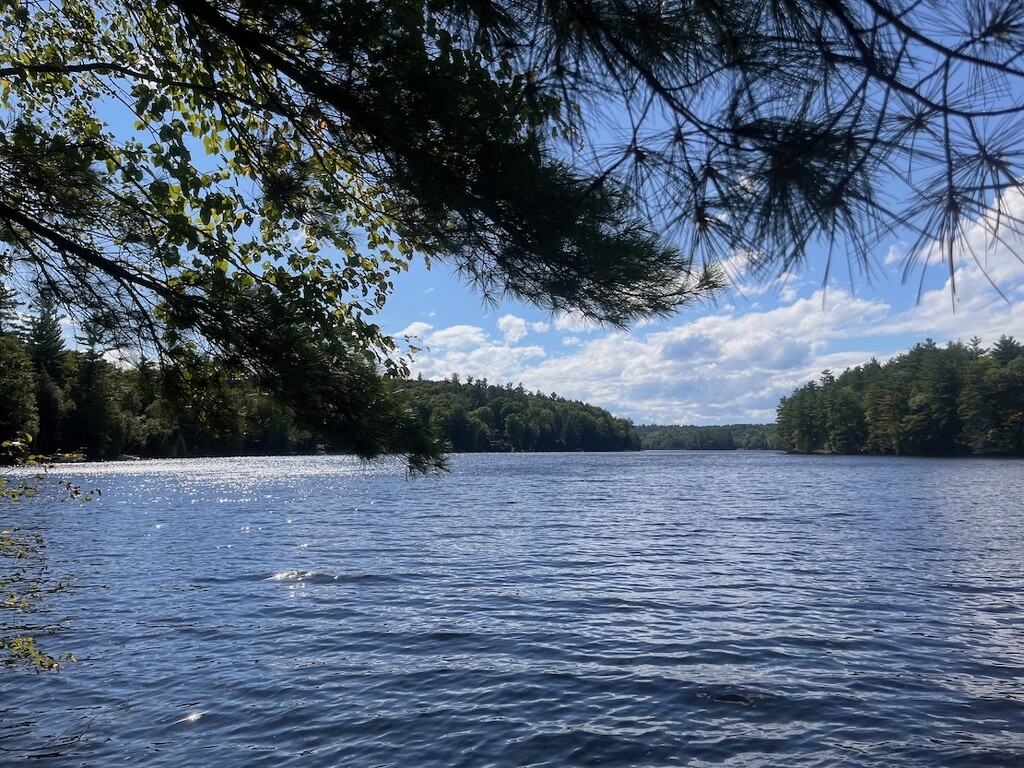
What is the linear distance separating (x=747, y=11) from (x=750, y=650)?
1088 centimetres

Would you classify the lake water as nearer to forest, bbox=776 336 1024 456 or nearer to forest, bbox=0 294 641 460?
forest, bbox=0 294 641 460

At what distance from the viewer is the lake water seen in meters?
8.66

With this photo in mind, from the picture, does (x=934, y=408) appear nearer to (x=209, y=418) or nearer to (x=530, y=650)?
(x=530, y=650)

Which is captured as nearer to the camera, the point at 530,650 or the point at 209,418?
the point at 209,418

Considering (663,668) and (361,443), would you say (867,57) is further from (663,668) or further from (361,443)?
(663,668)

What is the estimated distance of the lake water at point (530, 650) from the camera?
341 inches

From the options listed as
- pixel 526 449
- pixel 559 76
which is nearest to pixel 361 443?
pixel 559 76

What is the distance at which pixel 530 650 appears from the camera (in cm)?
1210

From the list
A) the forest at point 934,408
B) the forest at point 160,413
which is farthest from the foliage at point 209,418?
the forest at point 934,408

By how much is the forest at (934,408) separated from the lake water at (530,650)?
82.6m

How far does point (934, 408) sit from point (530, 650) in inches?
4386

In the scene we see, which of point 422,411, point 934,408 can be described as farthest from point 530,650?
point 934,408

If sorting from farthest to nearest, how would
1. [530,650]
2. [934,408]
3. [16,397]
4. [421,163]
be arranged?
[934,408] → [16,397] → [530,650] → [421,163]

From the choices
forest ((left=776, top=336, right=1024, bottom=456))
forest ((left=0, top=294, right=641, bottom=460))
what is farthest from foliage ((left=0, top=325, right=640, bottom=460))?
forest ((left=776, top=336, right=1024, bottom=456))
